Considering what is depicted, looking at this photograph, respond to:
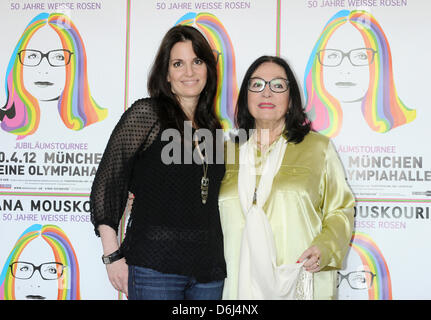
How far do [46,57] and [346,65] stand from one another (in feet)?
5.97

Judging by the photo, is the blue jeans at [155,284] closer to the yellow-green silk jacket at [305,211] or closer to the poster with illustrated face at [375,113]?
the yellow-green silk jacket at [305,211]

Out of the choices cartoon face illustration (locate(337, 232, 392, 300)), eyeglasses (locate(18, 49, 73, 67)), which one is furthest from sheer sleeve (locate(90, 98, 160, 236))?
cartoon face illustration (locate(337, 232, 392, 300))

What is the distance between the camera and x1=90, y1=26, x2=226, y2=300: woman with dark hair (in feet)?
5.55

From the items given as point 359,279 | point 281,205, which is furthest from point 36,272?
point 359,279

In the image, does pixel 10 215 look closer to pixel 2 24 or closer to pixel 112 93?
pixel 112 93

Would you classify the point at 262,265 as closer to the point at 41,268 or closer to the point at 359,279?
the point at 359,279

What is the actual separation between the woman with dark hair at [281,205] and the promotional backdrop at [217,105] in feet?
1.68

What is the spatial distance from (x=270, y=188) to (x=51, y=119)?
4.93 feet

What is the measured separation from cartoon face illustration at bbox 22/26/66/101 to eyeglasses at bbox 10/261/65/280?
102 centimetres

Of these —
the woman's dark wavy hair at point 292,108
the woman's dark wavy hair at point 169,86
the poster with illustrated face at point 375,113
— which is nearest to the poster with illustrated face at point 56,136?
the woman's dark wavy hair at point 169,86

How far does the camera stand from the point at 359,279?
252 centimetres

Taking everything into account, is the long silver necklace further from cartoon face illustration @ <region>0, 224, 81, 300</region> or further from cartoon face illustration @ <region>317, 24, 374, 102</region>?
cartoon face illustration @ <region>0, 224, 81, 300</region>

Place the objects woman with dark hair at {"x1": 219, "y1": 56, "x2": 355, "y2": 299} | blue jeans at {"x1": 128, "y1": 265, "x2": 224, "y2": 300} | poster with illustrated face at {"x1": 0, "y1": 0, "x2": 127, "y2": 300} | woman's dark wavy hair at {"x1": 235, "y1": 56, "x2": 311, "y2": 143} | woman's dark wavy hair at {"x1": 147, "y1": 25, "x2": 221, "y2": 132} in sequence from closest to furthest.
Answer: blue jeans at {"x1": 128, "y1": 265, "x2": 224, "y2": 300} < woman's dark wavy hair at {"x1": 147, "y1": 25, "x2": 221, "y2": 132} < woman with dark hair at {"x1": 219, "y1": 56, "x2": 355, "y2": 299} < woman's dark wavy hair at {"x1": 235, "y1": 56, "x2": 311, "y2": 143} < poster with illustrated face at {"x1": 0, "y1": 0, "x2": 127, "y2": 300}

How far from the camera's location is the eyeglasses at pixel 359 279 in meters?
2.51
